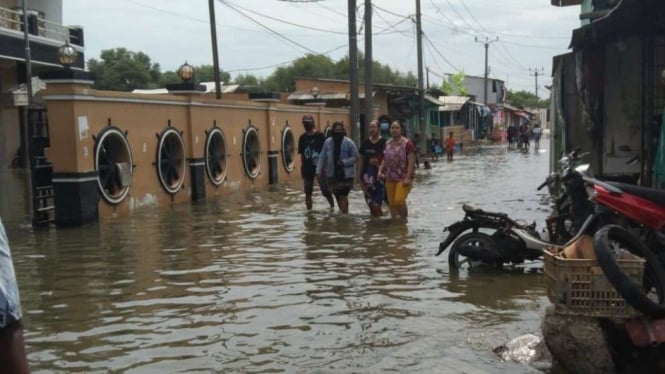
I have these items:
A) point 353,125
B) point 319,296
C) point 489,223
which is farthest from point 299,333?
point 353,125

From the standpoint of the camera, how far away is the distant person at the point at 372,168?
11359mm

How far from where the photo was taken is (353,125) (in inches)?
889

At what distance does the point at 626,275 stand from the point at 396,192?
663cm

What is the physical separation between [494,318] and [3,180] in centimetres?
1990

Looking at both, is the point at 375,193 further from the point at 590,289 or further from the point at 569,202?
the point at 590,289

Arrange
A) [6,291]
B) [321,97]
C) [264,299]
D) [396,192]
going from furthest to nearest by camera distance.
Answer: [321,97], [396,192], [264,299], [6,291]

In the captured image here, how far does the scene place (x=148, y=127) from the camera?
560 inches

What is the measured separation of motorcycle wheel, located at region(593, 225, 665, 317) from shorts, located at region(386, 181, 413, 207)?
19.0 feet

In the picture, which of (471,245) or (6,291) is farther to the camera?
(471,245)

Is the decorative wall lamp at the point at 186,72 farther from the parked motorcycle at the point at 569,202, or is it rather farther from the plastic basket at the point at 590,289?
the plastic basket at the point at 590,289

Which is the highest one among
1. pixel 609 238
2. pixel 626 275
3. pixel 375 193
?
pixel 609 238

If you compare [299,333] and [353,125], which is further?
[353,125]

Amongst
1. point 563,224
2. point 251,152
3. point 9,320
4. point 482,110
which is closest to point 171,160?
point 251,152

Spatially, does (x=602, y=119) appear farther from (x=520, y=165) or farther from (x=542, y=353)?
(x=520, y=165)
